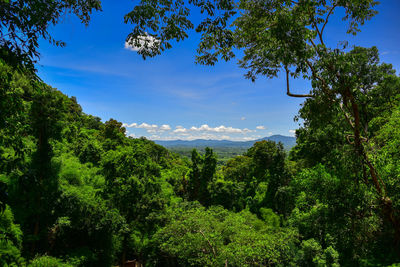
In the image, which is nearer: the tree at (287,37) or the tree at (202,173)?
the tree at (287,37)

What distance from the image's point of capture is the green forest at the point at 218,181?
11.5 ft

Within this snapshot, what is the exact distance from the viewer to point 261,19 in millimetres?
4480

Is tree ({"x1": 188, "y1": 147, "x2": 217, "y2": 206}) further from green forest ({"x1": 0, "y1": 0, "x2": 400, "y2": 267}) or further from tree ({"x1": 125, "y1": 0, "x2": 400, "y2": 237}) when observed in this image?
tree ({"x1": 125, "y1": 0, "x2": 400, "y2": 237})

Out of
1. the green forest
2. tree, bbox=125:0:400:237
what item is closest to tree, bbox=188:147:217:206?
the green forest

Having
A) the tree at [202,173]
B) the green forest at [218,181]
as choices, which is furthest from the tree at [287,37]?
the tree at [202,173]

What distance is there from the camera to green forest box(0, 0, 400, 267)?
3.50 m

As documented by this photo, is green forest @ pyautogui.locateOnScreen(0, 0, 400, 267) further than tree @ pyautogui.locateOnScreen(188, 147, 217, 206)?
No

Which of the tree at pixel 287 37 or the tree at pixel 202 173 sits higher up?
the tree at pixel 287 37

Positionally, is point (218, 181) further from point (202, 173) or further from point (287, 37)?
point (287, 37)

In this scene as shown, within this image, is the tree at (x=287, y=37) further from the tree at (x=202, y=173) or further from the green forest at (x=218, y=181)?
the tree at (x=202, y=173)

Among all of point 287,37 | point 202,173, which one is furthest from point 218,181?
point 287,37

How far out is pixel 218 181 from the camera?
20000mm

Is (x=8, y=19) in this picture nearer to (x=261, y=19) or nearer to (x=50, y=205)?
(x=261, y=19)

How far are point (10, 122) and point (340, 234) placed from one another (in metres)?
7.39
